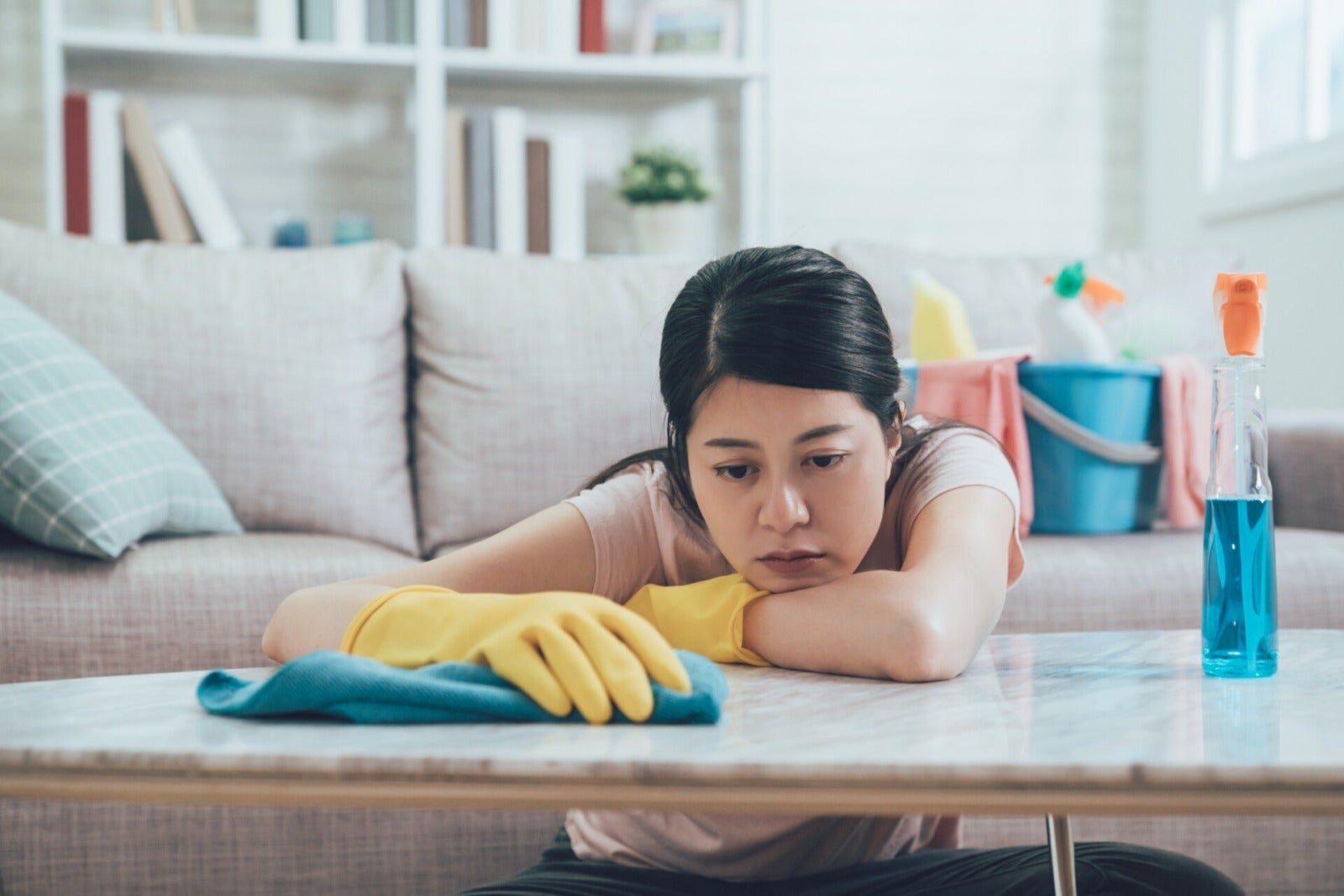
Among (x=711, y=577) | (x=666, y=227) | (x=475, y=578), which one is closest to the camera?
(x=475, y=578)

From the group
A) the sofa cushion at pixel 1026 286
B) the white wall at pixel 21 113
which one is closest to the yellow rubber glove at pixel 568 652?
the sofa cushion at pixel 1026 286

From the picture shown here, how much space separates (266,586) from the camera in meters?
1.64

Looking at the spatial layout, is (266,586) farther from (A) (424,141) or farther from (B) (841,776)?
(A) (424,141)

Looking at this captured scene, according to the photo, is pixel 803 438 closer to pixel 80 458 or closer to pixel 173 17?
pixel 80 458

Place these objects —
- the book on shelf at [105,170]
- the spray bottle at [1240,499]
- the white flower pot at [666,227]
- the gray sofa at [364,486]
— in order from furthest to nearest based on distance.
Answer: the white flower pot at [666,227] < the book on shelf at [105,170] < the gray sofa at [364,486] < the spray bottle at [1240,499]

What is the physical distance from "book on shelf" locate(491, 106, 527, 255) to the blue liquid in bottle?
2537 mm

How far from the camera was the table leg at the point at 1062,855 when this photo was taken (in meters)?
0.88

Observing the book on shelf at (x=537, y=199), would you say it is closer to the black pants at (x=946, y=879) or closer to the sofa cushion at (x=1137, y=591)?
the sofa cushion at (x=1137, y=591)

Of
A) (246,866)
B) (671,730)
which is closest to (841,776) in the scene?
(671,730)

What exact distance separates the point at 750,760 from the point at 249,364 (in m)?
1.69

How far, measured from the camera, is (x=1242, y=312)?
2.60 ft

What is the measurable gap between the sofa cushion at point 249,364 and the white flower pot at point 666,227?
124 cm

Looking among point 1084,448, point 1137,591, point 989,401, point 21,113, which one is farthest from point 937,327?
point 21,113

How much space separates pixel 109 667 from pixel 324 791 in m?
1.12
